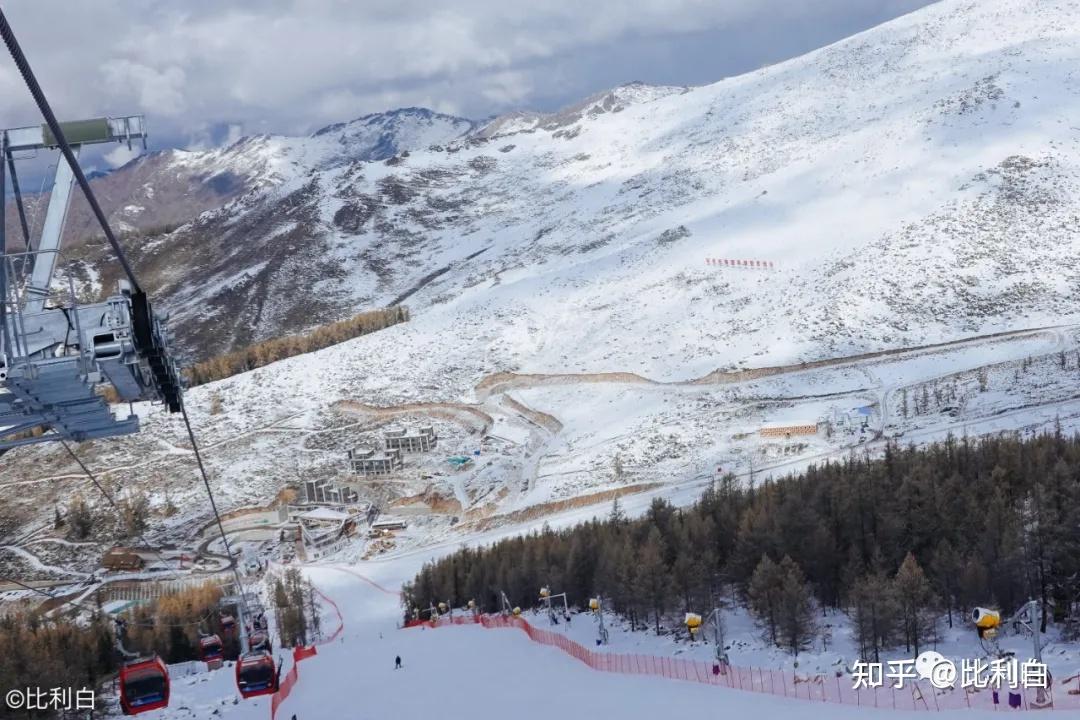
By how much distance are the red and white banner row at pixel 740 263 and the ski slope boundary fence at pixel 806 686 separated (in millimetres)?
74377

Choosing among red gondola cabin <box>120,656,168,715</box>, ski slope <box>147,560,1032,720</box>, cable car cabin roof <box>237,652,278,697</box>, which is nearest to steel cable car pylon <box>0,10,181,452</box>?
red gondola cabin <box>120,656,168,715</box>

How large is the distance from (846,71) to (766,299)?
93.8m

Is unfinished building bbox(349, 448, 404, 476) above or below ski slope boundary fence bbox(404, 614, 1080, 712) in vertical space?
above

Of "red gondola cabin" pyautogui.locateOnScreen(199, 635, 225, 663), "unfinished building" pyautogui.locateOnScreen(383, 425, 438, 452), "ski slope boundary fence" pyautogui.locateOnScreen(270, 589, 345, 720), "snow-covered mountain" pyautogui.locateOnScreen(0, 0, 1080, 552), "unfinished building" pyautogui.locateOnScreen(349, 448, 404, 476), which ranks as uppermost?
"snow-covered mountain" pyautogui.locateOnScreen(0, 0, 1080, 552)

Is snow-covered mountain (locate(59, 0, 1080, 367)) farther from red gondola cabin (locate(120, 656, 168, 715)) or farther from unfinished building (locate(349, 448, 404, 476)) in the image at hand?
red gondola cabin (locate(120, 656, 168, 715))

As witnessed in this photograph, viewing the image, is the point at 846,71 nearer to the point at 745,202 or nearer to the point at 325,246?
the point at 745,202

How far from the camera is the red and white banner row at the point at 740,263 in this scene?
97.8 m

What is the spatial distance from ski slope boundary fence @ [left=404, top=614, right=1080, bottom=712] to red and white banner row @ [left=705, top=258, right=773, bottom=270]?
244ft

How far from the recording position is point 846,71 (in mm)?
162125

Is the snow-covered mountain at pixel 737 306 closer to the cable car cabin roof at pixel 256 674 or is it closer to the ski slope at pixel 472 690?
the ski slope at pixel 472 690

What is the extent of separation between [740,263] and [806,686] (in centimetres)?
8323

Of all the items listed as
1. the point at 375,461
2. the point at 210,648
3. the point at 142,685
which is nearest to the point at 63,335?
the point at 142,685

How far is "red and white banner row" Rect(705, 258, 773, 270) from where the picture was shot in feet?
321

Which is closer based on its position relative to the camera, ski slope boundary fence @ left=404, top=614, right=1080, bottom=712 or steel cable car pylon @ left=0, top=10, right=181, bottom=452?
steel cable car pylon @ left=0, top=10, right=181, bottom=452
